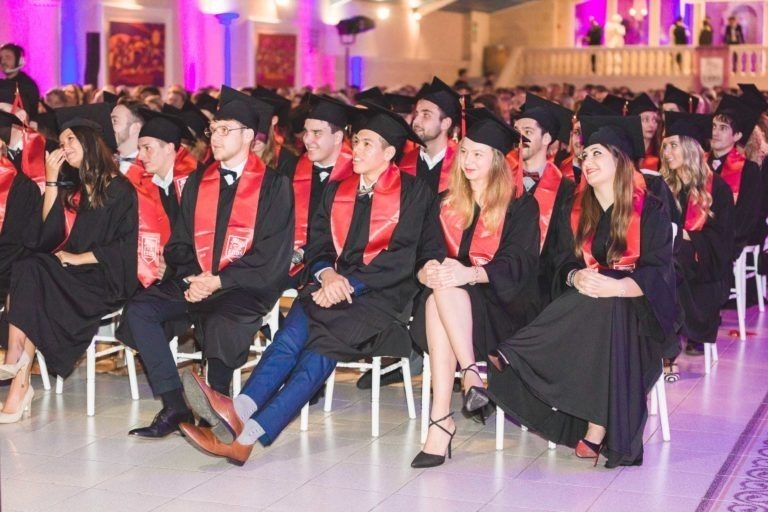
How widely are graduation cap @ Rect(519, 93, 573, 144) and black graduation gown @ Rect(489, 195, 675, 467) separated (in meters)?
1.44

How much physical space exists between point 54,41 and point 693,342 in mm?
11733

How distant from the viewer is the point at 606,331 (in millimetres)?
5848

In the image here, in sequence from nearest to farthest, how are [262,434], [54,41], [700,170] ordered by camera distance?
[262,434] → [700,170] → [54,41]

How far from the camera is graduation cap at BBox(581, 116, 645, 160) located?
19.7 feet

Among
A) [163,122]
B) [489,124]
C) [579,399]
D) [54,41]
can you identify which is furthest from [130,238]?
[54,41]

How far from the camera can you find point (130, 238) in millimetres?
6941

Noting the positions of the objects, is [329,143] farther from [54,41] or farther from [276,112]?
[54,41]

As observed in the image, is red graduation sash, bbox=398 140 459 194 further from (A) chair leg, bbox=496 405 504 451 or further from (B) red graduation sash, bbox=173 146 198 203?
(A) chair leg, bbox=496 405 504 451

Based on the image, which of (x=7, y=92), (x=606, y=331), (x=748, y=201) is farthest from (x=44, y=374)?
(x=748, y=201)

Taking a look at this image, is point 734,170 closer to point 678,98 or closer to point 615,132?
point 678,98

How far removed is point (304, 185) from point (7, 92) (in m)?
2.44

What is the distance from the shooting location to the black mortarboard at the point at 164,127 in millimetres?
7305

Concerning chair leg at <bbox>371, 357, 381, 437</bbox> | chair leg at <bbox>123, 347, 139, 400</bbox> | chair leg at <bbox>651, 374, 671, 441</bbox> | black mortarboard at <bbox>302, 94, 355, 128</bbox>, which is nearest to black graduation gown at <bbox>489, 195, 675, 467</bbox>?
chair leg at <bbox>651, 374, 671, 441</bbox>

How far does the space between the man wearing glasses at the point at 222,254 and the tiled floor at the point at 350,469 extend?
46 centimetres
